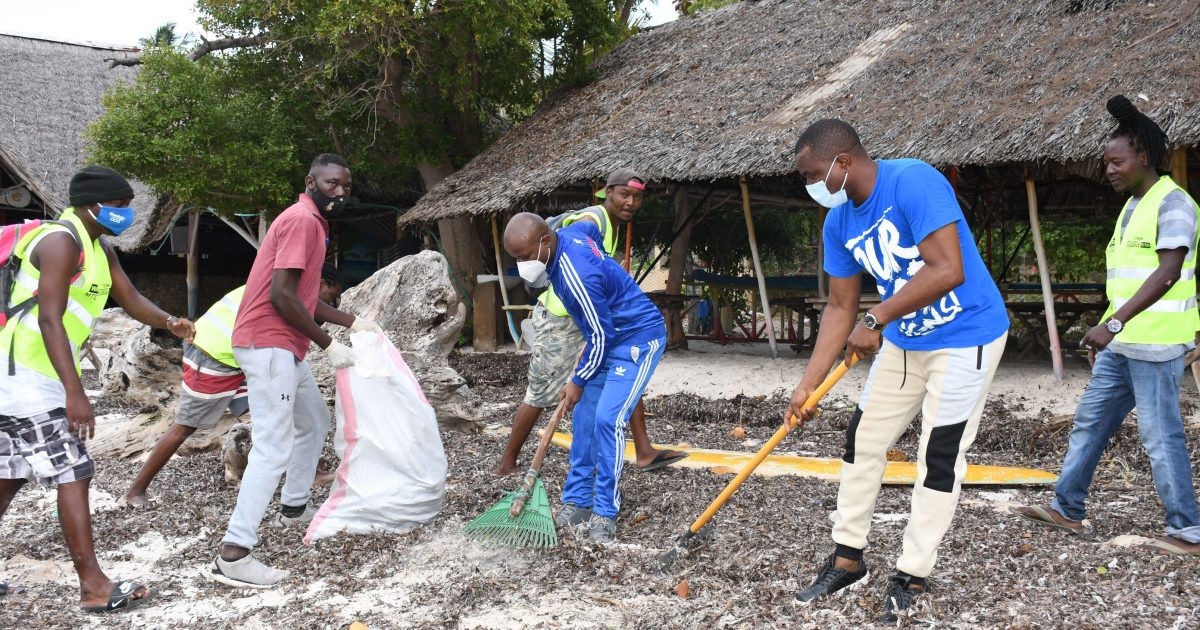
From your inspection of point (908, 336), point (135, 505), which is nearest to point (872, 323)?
point (908, 336)

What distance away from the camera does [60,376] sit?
3236 mm

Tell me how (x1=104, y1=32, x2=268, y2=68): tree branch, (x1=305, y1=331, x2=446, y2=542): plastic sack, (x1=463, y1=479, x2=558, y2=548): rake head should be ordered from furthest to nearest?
(x1=104, y1=32, x2=268, y2=68): tree branch → (x1=305, y1=331, x2=446, y2=542): plastic sack → (x1=463, y1=479, x2=558, y2=548): rake head

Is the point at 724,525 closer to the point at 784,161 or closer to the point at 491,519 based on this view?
the point at 491,519

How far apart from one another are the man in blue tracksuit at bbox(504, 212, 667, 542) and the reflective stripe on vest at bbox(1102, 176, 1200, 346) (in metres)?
1.83

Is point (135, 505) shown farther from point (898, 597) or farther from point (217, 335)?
point (898, 597)

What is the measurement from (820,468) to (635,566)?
6.09 ft

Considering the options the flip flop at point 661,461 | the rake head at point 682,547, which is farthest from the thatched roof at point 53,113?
the rake head at point 682,547

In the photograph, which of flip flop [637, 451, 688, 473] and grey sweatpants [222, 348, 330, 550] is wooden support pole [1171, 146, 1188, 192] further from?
grey sweatpants [222, 348, 330, 550]

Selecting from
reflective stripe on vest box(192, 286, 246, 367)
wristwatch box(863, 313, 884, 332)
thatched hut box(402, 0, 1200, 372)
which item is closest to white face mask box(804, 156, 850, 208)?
wristwatch box(863, 313, 884, 332)

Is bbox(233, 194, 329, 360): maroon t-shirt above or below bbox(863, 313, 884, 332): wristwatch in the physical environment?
above

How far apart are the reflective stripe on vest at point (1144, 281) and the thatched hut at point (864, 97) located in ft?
11.5

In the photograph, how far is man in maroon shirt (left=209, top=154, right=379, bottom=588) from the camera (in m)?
3.64

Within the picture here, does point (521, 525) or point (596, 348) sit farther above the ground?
point (596, 348)

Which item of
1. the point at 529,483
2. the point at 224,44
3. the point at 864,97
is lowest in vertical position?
the point at 529,483
